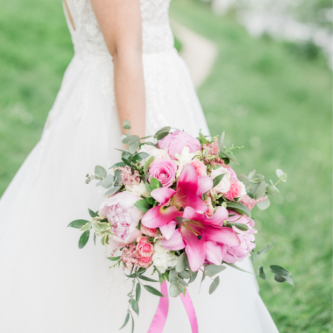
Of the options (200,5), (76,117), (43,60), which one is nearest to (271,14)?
(200,5)

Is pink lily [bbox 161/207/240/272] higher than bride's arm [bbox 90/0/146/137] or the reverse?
the reverse

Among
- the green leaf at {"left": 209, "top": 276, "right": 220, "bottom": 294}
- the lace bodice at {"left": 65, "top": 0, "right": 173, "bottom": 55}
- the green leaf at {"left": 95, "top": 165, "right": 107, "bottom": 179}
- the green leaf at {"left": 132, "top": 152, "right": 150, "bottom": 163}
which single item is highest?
the lace bodice at {"left": 65, "top": 0, "right": 173, "bottom": 55}

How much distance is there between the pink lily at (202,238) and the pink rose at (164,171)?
0.41 ft

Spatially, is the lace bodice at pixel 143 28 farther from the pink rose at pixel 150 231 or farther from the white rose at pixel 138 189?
the pink rose at pixel 150 231

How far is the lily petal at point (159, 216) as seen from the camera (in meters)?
1.04

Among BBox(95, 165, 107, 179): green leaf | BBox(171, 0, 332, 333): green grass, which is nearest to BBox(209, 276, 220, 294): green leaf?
BBox(95, 165, 107, 179): green leaf

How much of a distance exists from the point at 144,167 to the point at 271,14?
27.5 m

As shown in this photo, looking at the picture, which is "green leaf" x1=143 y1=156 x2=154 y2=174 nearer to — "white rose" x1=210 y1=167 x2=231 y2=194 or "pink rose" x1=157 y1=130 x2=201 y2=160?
"pink rose" x1=157 y1=130 x2=201 y2=160

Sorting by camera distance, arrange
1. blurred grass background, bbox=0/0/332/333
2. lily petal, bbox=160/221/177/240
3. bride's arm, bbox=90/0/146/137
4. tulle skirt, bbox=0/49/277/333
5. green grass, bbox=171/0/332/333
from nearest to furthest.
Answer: lily petal, bbox=160/221/177/240 < bride's arm, bbox=90/0/146/137 < tulle skirt, bbox=0/49/277/333 < green grass, bbox=171/0/332/333 < blurred grass background, bbox=0/0/332/333

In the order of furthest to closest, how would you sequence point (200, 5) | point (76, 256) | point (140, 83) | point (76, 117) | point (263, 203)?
point (200, 5) < point (76, 117) < point (76, 256) < point (140, 83) < point (263, 203)

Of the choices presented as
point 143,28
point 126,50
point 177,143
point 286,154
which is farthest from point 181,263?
point 286,154

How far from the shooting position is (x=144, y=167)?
1.13 meters

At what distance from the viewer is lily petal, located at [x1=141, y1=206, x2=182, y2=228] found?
40.9 inches

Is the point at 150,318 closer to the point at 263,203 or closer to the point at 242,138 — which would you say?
the point at 263,203
